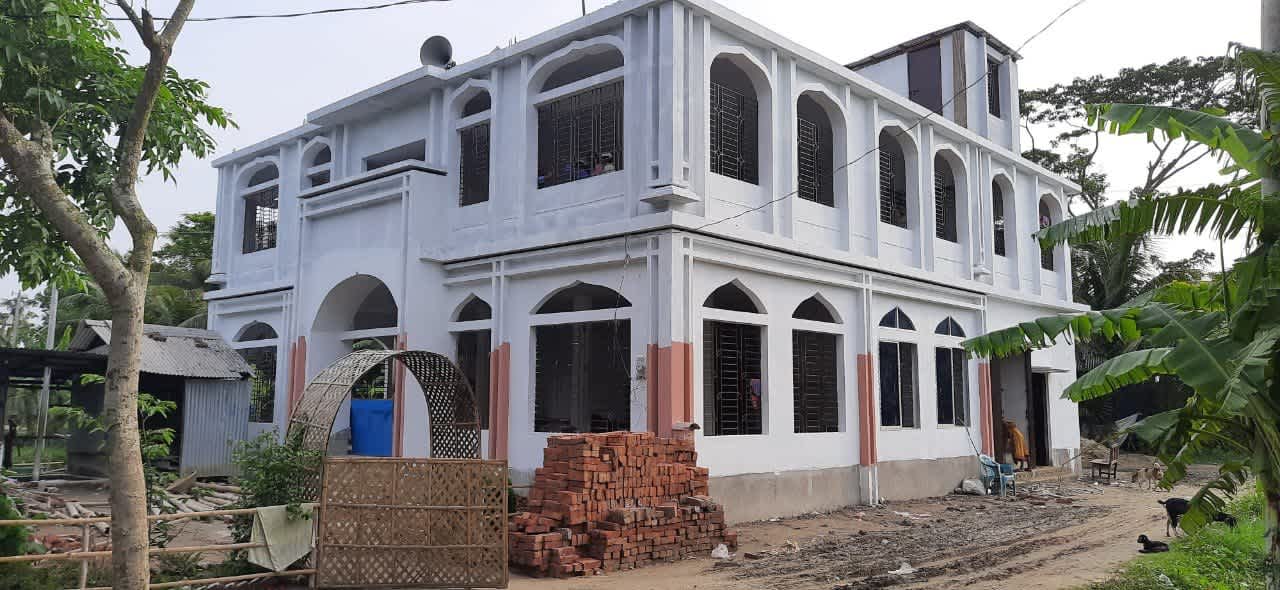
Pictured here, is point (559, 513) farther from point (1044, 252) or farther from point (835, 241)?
point (1044, 252)

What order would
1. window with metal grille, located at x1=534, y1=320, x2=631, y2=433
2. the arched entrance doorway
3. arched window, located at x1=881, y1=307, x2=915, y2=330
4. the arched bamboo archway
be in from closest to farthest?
the arched bamboo archway < the arched entrance doorway < arched window, located at x1=881, y1=307, x2=915, y2=330 < window with metal grille, located at x1=534, y1=320, x2=631, y2=433

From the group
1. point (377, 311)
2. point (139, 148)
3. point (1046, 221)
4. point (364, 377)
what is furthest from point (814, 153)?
point (139, 148)

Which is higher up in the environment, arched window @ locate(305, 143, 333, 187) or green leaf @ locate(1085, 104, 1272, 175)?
arched window @ locate(305, 143, 333, 187)

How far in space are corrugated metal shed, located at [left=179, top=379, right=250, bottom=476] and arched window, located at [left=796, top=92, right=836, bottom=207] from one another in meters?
12.0

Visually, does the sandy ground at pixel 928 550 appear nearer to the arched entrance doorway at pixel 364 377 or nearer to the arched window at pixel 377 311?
the arched entrance doorway at pixel 364 377

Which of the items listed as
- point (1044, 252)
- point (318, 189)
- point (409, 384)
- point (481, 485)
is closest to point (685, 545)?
point (481, 485)

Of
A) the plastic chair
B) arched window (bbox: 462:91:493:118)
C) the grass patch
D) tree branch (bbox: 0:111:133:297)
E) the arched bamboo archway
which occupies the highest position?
arched window (bbox: 462:91:493:118)

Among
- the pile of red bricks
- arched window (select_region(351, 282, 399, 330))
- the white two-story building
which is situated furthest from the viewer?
arched window (select_region(351, 282, 399, 330))

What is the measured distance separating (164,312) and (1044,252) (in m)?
26.2

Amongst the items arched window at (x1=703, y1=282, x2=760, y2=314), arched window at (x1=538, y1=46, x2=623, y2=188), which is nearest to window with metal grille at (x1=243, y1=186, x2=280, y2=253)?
arched window at (x1=538, y1=46, x2=623, y2=188)

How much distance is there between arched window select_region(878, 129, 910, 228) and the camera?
17.9 m

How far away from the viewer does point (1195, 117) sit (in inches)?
278

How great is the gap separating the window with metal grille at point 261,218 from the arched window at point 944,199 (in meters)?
14.3

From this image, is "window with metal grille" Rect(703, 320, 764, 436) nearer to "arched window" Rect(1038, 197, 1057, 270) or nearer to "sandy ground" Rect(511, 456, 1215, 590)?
"sandy ground" Rect(511, 456, 1215, 590)
